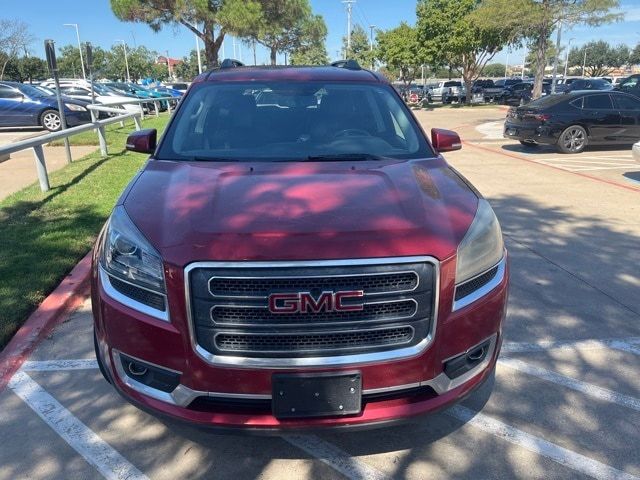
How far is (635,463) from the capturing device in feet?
8.59

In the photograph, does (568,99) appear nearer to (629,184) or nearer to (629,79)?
(629,184)

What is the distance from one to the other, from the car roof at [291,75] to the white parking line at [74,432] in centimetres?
249

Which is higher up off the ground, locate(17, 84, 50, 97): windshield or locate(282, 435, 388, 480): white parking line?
locate(17, 84, 50, 97): windshield

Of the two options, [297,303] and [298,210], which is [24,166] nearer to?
[298,210]

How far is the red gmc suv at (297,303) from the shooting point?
215 centimetres

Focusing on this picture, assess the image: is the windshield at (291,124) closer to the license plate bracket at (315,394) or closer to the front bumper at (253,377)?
the front bumper at (253,377)

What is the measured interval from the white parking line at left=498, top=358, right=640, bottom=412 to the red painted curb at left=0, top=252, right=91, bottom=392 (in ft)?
10.6

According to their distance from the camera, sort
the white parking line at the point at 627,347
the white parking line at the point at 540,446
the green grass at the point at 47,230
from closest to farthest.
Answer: the white parking line at the point at 540,446 < the white parking line at the point at 627,347 < the green grass at the point at 47,230

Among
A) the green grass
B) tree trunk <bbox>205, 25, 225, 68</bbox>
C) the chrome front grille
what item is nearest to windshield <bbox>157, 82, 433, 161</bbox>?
the chrome front grille

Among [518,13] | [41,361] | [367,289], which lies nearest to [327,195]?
[367,289]

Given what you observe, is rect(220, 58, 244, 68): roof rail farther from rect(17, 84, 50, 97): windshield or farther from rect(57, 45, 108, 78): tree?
rect(57, 45, 108, 78): tree

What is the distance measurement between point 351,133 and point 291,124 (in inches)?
16.8

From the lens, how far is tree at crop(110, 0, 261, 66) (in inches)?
1093

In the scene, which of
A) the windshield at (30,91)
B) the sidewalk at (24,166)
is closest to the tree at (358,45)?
the windshield at (30,91)
